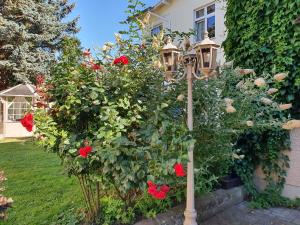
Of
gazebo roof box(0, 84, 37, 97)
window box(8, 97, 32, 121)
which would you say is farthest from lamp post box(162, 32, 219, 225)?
window box(8, 97, 32, 121)

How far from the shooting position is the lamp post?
2.84 metres

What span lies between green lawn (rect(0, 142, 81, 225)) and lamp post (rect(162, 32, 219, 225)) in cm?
166

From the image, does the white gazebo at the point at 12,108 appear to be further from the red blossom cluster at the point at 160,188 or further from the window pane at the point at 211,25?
the red blossom cluster at the point at 160,188

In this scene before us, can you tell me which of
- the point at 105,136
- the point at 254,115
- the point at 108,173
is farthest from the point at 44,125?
the point at 254,115

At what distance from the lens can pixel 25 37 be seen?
14938mm

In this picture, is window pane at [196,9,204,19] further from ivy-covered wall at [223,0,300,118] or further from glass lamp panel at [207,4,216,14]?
ivy-covered wall at [223,0,300,118]

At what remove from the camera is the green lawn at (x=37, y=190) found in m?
3.89

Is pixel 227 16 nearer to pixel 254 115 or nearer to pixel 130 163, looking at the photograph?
pixel 254 115

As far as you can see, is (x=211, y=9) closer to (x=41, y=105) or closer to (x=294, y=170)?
(x=294, y=170)

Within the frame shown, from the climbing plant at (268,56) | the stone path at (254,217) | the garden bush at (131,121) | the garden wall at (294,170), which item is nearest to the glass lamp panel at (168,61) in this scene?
the garden bush at (131,121)

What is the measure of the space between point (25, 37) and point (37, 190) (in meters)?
12.6

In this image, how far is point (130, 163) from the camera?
2814 millimetres

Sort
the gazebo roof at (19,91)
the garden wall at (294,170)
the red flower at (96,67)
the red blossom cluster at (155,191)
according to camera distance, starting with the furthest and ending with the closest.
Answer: the gazebo roof at (19,91) < the garden wall at (294,170) < the red flower at (96,67) < the red blossom cluster at (155,191)

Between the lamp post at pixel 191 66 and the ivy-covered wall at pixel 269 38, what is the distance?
1744mm
